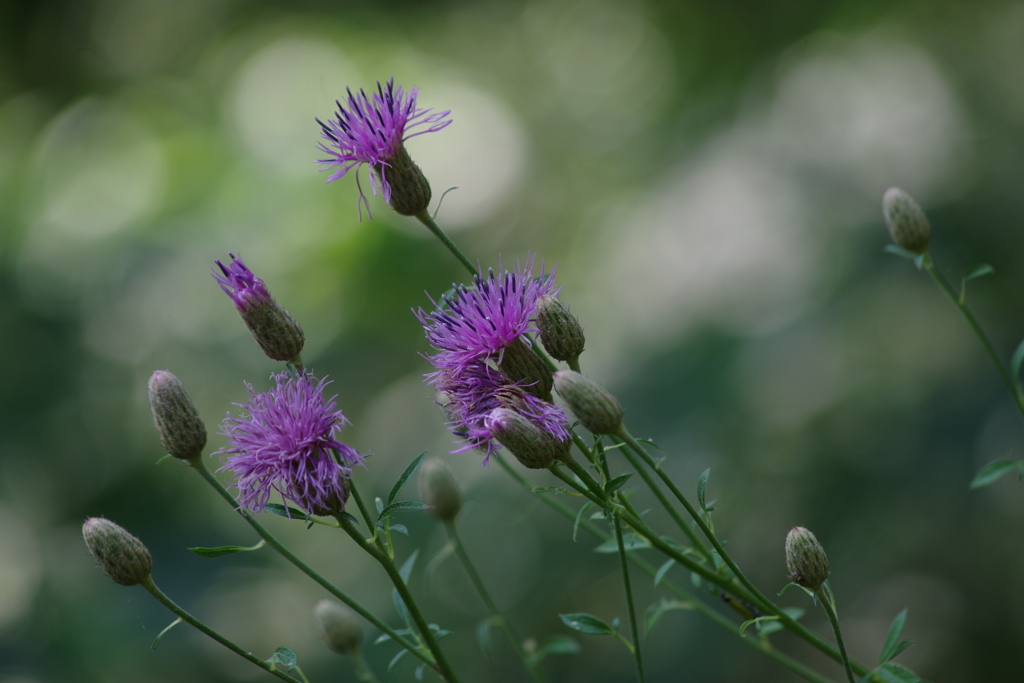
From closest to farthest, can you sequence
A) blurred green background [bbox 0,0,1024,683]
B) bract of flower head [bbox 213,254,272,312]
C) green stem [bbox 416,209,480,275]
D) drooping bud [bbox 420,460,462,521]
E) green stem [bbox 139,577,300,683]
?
green stem [bbox 139,577,300,683] → green stem [bbox 416,209,480,275] → bract of flower head [bbox 213,254,272,312] → drooping bud [bbox 420,460,462,521] → blurred green background [bbox 0,0,1024,683]

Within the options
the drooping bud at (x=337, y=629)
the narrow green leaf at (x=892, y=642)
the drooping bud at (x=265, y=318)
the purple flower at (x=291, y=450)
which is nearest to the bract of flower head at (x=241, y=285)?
the drooping bud at (x=265, y=318)

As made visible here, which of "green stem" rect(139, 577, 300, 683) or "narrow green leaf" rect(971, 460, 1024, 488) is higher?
"green stem" rect(139, 577, 300, 683)

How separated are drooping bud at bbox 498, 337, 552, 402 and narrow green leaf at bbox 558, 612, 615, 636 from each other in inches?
12.2

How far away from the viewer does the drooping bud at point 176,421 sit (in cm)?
118

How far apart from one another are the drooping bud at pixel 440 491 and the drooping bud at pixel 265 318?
45 cm

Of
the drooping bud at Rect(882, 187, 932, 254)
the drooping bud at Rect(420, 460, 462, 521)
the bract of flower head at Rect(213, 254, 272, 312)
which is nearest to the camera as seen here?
the bract of flower head at Rect(213, 254, 272, 312)

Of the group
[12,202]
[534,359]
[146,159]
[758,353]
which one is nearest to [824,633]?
[758,353]

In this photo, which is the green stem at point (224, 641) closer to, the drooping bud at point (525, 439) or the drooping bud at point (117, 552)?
the drooping bud at point (117, 552)

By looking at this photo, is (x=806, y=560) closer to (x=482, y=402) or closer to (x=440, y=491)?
(x=482, y=402)

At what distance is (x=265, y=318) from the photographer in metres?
1.20

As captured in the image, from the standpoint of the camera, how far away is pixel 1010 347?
295 cm

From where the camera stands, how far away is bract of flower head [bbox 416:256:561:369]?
46.2 inches

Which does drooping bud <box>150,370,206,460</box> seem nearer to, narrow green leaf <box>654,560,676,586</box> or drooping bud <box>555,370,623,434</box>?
drooping bud <box>555,370,623,434</box>

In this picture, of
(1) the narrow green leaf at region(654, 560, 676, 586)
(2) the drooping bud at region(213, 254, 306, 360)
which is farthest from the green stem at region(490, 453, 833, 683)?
(2) the drooping bud at region(213, 254, 306, 360)
